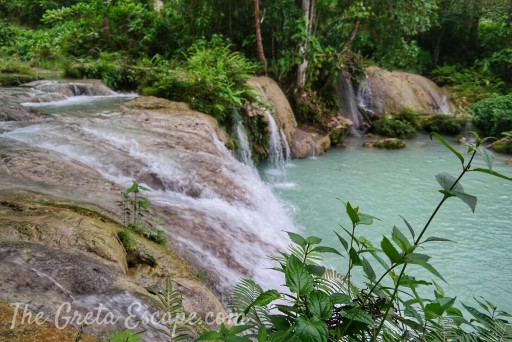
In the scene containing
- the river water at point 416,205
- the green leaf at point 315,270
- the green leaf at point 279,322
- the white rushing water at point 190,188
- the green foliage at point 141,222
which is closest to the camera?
the green leaf at point 279,322

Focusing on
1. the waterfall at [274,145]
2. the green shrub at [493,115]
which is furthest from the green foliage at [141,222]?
the green shrub at [493,115]

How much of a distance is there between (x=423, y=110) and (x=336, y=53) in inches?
170

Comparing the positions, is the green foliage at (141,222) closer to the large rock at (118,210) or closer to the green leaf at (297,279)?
the large rock at (118,210)

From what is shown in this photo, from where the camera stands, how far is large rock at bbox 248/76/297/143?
9071mm

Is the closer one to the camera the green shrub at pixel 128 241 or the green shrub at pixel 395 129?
the green shrub at pixel 128 241

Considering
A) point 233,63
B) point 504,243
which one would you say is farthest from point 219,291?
point 233,63

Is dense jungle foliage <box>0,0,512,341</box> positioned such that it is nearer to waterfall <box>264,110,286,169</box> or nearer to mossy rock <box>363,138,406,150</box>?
waterfall <box>264,110,286,169</box>

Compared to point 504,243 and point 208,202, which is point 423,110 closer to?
point 504,243

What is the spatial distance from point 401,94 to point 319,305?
41.9 ft

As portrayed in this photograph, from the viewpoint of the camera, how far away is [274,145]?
8.79 meters

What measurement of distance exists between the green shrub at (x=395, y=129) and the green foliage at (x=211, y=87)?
5.35 meters

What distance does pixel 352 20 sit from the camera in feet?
36.3

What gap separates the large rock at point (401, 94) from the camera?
41.1 ft

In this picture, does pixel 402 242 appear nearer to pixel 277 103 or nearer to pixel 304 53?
pixel 277 103
